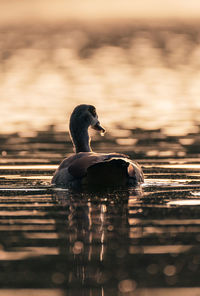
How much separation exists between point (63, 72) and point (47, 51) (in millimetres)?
12247

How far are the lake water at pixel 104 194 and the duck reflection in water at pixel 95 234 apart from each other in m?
0.01

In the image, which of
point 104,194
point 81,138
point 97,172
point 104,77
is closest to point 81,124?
point 81,138

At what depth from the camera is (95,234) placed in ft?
35.2

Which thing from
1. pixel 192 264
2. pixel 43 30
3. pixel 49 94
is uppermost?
pixel 43 30

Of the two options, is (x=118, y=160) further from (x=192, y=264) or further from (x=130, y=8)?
(x=130, y=8)

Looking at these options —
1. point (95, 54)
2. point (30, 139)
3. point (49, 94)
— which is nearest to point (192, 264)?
point (30, 139)

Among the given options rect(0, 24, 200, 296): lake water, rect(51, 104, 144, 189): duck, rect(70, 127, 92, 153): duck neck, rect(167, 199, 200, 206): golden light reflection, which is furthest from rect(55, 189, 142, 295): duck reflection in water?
rect(70, 127, 92, 153): duck neck

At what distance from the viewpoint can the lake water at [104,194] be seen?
9055 mm

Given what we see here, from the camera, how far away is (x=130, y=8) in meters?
88.2

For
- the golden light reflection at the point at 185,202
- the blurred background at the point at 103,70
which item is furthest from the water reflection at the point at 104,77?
the golden light reflection at the point at 185,202

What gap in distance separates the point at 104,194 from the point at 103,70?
25219mm

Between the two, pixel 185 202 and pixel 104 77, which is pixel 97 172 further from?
pixel 104 77

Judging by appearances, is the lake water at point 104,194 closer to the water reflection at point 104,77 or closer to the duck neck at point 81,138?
the water reflection at point 104,77

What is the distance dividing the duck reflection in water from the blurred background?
27.6 feet
